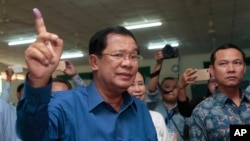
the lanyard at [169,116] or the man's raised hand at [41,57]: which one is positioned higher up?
the man's raised hand at [41,57]

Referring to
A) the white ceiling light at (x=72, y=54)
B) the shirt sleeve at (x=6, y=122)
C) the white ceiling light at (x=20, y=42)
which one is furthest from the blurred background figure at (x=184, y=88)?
the white ceiling light at (x=72, y=54)

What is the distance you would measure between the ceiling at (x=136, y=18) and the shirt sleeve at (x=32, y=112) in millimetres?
5101

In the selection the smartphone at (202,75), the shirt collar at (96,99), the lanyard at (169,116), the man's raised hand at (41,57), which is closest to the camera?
the man's raised hand at (41,57)

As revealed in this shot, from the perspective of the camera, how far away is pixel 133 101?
1430 mm

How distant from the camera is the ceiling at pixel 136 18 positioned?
6.09m

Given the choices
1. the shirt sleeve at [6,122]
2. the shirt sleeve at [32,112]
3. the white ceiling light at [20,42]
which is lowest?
the shirt sleeve at [6,122]

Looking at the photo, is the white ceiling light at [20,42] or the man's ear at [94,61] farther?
the white ceiling light at [20,42]

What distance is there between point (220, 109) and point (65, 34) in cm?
658

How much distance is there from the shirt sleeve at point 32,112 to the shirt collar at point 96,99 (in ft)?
1.02

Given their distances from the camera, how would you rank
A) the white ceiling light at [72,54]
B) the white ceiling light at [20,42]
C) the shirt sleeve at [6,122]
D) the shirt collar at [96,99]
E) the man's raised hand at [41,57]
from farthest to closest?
1. the white ceiling light at [72,54]
2. the white ceiling light at [20,42]
3. the shirt sleeve at [6,122]
4. the shirt collar at [96,99]
5. the man's raised hand at [41,57]

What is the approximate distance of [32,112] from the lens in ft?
3.05

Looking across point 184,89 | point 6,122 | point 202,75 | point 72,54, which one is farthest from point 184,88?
point 72,54

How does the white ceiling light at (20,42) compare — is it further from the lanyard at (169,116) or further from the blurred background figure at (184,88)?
the blurred background figure at (184,88)

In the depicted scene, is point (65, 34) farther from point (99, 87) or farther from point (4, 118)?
point (99, 87)
